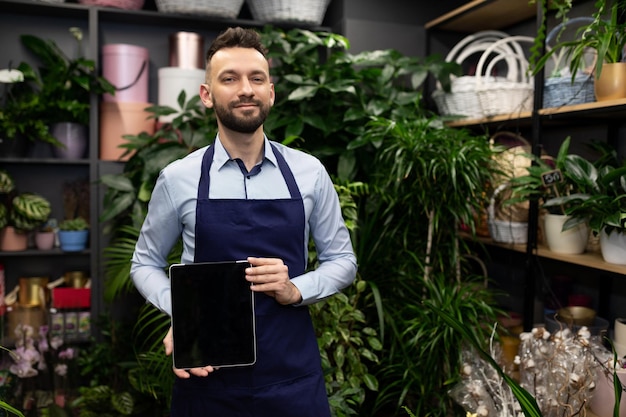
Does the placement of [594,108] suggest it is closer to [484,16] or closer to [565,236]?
[565,236]

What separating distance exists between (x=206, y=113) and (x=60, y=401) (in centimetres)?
152

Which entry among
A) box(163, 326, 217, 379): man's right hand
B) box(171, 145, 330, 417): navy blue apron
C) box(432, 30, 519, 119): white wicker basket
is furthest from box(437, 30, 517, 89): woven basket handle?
box(163, 326, 217, 379): man's right hand

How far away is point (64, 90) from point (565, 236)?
2.47m

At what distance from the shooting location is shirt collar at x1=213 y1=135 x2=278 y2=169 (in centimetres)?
143

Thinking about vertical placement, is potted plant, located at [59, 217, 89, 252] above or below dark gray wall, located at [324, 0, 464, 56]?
below

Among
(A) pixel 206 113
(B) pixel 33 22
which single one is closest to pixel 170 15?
(A) pixel 206 113

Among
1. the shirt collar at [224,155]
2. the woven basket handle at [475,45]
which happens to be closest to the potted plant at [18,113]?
the shirt collar at [224,155]

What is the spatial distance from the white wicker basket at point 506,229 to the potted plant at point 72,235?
2.11m

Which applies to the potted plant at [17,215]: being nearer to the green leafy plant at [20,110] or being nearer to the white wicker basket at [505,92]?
the green leafy plant at [20,110]

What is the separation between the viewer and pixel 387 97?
9.52 ft

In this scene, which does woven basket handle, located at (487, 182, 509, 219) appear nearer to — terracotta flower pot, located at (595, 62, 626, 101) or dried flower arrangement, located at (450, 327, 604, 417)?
terracotta flower pot, located at (595, 62, 626, 101)

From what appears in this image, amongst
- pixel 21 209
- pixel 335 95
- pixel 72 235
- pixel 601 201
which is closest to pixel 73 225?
pixel 72 235

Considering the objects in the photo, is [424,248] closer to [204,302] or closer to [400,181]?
[400,181]

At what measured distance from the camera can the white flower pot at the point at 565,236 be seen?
2262mm
